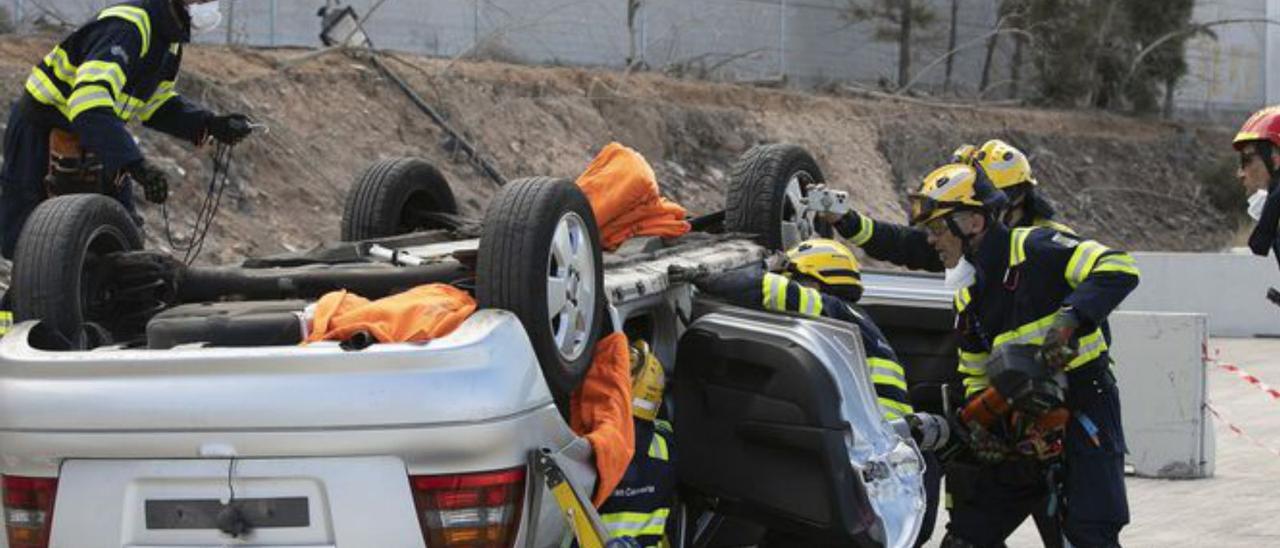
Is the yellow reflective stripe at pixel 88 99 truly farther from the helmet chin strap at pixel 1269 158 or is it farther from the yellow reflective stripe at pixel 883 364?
the helmet chin strap at pixel 1269 158

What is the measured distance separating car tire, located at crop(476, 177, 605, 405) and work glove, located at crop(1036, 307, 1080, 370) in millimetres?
1914

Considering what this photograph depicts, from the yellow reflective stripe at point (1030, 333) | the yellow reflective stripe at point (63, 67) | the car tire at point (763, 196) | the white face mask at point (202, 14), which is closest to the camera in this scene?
the yellow reflective stripe at point (1030, 333)

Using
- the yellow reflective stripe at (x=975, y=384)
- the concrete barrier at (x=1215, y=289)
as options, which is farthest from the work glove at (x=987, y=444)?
the concrete barrier at (x=1215, y=289)

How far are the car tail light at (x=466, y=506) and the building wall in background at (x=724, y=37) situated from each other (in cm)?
1285

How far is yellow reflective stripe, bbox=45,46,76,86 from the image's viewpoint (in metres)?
7.27

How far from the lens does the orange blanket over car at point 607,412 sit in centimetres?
508

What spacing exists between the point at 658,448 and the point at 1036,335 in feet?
6.05

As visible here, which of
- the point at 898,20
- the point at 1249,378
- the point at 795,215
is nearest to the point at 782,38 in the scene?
the point at 898,20

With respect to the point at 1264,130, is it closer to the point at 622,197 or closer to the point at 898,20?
the point at 622,197

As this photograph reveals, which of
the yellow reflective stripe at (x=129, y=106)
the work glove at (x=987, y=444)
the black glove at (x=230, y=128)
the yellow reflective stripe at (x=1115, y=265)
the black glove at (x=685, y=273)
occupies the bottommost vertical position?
the work glove at (x=987, y=444)

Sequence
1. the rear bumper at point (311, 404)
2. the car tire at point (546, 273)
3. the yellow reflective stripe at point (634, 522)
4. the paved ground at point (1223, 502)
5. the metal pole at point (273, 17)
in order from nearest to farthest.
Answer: the rear bumper at point (311, 404) < the car tire at point (546, 273) < the yellow reflective stripe at point (634, 522) < the paved ground at point (1223, 502) < the metal pole at point (273, 17)

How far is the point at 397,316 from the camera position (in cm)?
482

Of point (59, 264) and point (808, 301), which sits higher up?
point (59, 264)

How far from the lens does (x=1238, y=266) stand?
21.3 m
